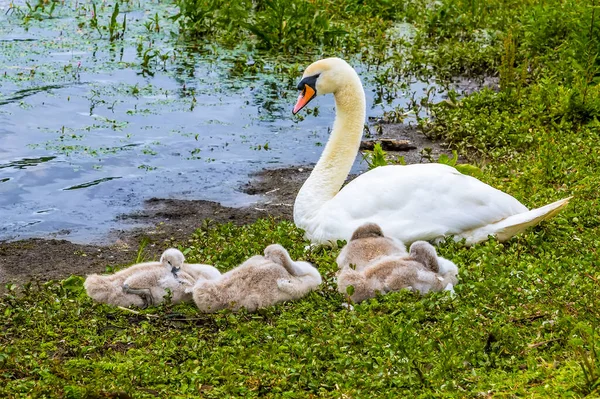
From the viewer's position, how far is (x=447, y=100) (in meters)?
12.5

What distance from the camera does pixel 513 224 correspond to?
7.41m

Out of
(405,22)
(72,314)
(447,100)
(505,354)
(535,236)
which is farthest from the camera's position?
(405,22)

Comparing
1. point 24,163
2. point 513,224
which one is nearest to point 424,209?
point 513,224

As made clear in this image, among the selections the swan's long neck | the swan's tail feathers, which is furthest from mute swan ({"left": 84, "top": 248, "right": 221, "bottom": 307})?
the swan's tail feathers

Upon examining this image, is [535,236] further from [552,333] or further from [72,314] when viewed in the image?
[72,314]

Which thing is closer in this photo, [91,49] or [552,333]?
[552,333]

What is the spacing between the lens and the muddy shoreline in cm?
777

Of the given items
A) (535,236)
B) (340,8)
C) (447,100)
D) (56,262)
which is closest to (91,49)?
(340,8)

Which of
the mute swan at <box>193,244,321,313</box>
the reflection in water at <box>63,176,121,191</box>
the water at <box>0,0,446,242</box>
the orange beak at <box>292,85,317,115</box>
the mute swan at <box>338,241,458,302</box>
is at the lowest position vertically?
the reflection in water at <box>63,176,121,191</box>

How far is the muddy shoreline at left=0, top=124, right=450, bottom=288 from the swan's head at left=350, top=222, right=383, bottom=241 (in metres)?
1.70

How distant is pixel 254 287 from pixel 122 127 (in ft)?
19.1

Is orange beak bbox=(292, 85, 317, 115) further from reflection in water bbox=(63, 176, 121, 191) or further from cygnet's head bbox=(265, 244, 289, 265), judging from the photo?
cygnet's head bbox=(265, 244, 289, 265)

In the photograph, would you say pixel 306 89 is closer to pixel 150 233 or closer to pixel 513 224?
pixel 150 233

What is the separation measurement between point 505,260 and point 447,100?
5661 mm
